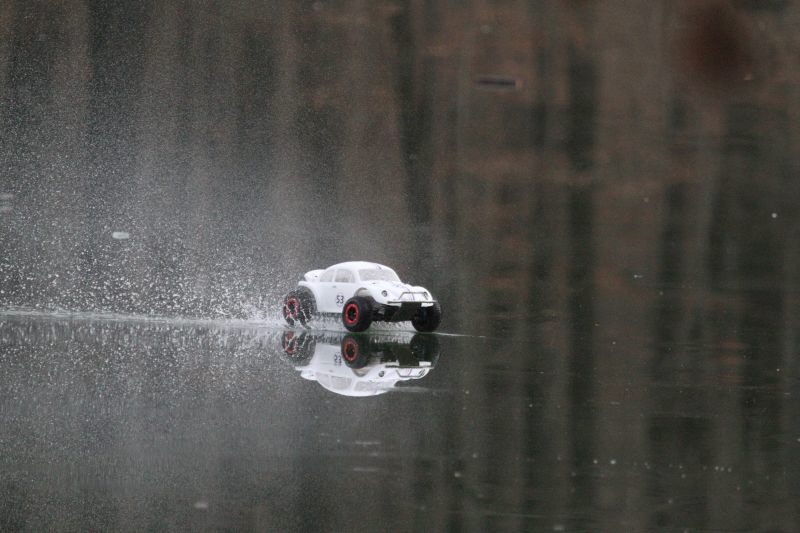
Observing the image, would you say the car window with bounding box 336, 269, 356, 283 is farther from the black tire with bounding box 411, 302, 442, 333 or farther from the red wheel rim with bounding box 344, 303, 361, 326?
the black tire with bounding box 411, 302, 442, 333

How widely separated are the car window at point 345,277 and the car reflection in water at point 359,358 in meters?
0.88

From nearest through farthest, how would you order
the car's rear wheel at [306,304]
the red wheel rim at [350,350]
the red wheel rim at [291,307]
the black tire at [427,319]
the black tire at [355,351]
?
the black tire at [355,351], the red wheel rim at [350,350], the black tire at [427,319], the car's rear wheel at [306,304], the red wheel rim at [291,307]

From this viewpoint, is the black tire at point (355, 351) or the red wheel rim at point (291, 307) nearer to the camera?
the black tire at point (355, 351)

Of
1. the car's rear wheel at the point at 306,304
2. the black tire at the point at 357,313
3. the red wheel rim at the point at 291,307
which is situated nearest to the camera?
the black tire at the point at 357,313

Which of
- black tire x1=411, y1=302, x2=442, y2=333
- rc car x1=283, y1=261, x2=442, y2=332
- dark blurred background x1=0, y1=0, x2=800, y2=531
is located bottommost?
black tire x1=411, y1=302, x2=442, y2=333

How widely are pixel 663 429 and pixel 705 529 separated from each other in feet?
9.28

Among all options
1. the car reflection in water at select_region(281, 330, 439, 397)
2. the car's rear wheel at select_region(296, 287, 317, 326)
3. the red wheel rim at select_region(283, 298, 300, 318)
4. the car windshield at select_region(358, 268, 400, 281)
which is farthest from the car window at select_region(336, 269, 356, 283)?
the car reflection in water at select_region(281, 330, 439, 397)

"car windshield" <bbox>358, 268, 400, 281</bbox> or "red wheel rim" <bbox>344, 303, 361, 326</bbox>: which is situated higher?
"car windshield" <bbox>358, 268, 400, 281</bbox>

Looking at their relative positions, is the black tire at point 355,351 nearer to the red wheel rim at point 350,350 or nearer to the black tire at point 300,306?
the red wheel rim at point 350,350

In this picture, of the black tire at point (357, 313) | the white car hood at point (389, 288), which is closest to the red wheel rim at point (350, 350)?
the black tire at point (357, 313)

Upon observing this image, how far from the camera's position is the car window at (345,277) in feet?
50.4

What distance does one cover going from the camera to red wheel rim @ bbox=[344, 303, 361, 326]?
1442cm

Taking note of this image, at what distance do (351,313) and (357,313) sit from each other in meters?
0.20

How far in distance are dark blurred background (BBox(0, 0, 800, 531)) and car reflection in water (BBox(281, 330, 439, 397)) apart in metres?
9.50
